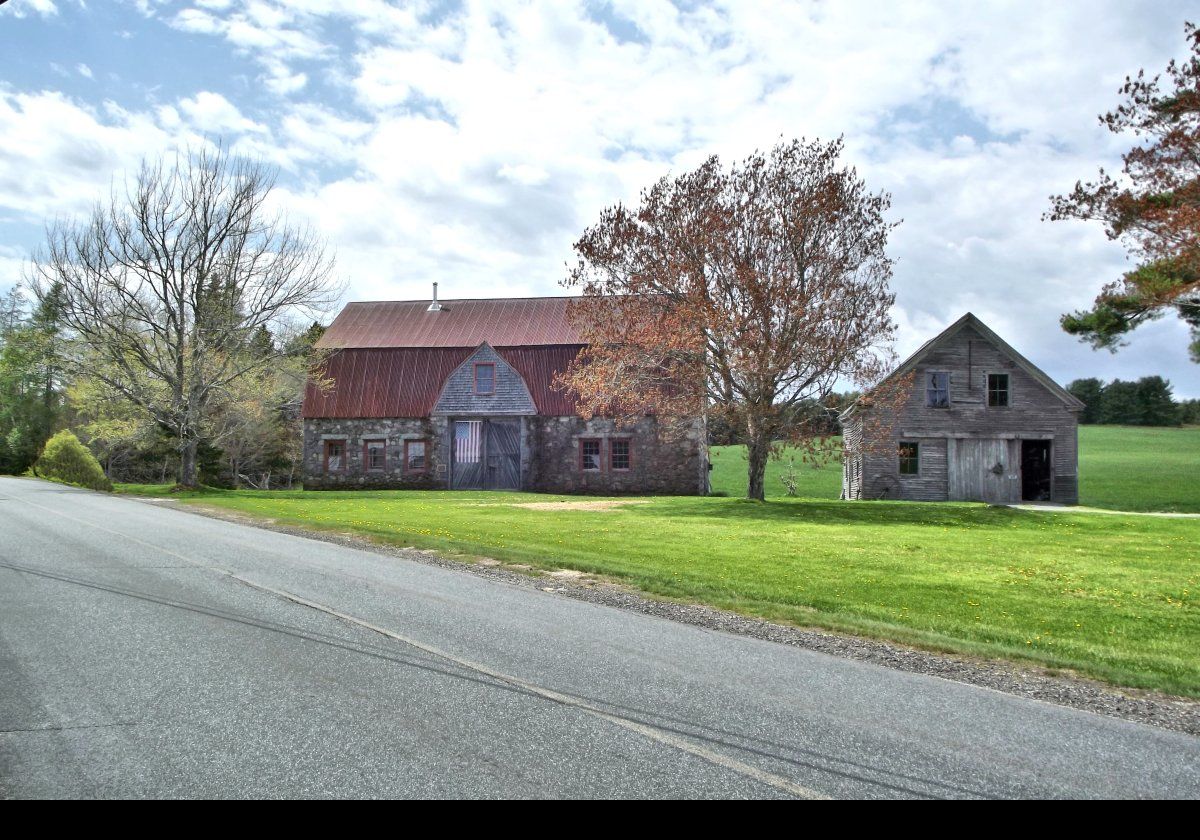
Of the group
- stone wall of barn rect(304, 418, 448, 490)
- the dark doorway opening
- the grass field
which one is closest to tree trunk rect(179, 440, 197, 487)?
stone wall of barn rect(304, 418, 448, 490)

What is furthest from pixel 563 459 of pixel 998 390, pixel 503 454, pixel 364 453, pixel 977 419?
pixel 998 390

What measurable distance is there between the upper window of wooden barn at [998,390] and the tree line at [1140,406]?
68.2 metres

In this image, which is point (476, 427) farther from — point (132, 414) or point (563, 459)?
point (132, 414)

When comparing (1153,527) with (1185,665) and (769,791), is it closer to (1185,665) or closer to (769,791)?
(1185,665)

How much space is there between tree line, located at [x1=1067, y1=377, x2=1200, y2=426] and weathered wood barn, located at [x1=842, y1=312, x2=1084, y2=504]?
6749 centimetres

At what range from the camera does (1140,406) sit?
9775cm

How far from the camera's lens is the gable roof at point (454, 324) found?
44.6 m

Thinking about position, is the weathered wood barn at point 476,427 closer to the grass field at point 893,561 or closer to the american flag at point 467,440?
the american flag at point 467,440

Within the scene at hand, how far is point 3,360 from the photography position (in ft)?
210

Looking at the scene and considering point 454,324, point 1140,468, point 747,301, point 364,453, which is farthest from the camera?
point 1140,468

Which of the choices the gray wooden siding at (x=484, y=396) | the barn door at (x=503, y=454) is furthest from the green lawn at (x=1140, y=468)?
the gray wooden siding at (x=484, y=396)

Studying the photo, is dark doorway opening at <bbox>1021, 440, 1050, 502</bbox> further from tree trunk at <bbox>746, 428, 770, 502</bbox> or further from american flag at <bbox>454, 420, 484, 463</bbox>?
american flag at <bbox>454, 420, 484, 463</bbox>

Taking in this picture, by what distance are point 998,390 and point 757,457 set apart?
13871mm
